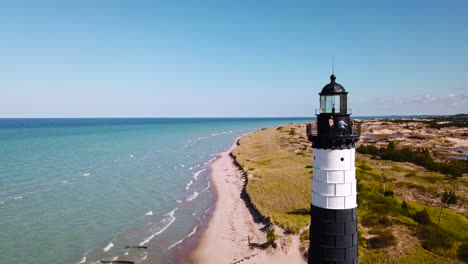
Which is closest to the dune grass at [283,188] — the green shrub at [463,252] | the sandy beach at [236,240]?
the sandy beach at [236,240]

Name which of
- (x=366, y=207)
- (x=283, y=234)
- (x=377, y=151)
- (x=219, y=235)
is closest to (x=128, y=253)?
(x=219, y=235)

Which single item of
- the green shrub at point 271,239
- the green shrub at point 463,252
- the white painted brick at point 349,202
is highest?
the white painted brick at point 349,202

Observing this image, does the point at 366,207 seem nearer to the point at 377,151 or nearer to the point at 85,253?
the point at 85,253

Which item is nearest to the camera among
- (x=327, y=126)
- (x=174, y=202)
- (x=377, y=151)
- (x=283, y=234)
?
(x=327, y=126)

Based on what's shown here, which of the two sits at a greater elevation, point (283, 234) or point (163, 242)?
point (283, 234)

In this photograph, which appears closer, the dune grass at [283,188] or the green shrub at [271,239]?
the green shrub at [271,239]

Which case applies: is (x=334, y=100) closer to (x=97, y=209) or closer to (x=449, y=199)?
(x=449, y=199)

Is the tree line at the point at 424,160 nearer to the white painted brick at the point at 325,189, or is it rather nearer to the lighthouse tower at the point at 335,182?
the lighthouse tower at the point at 335,182
